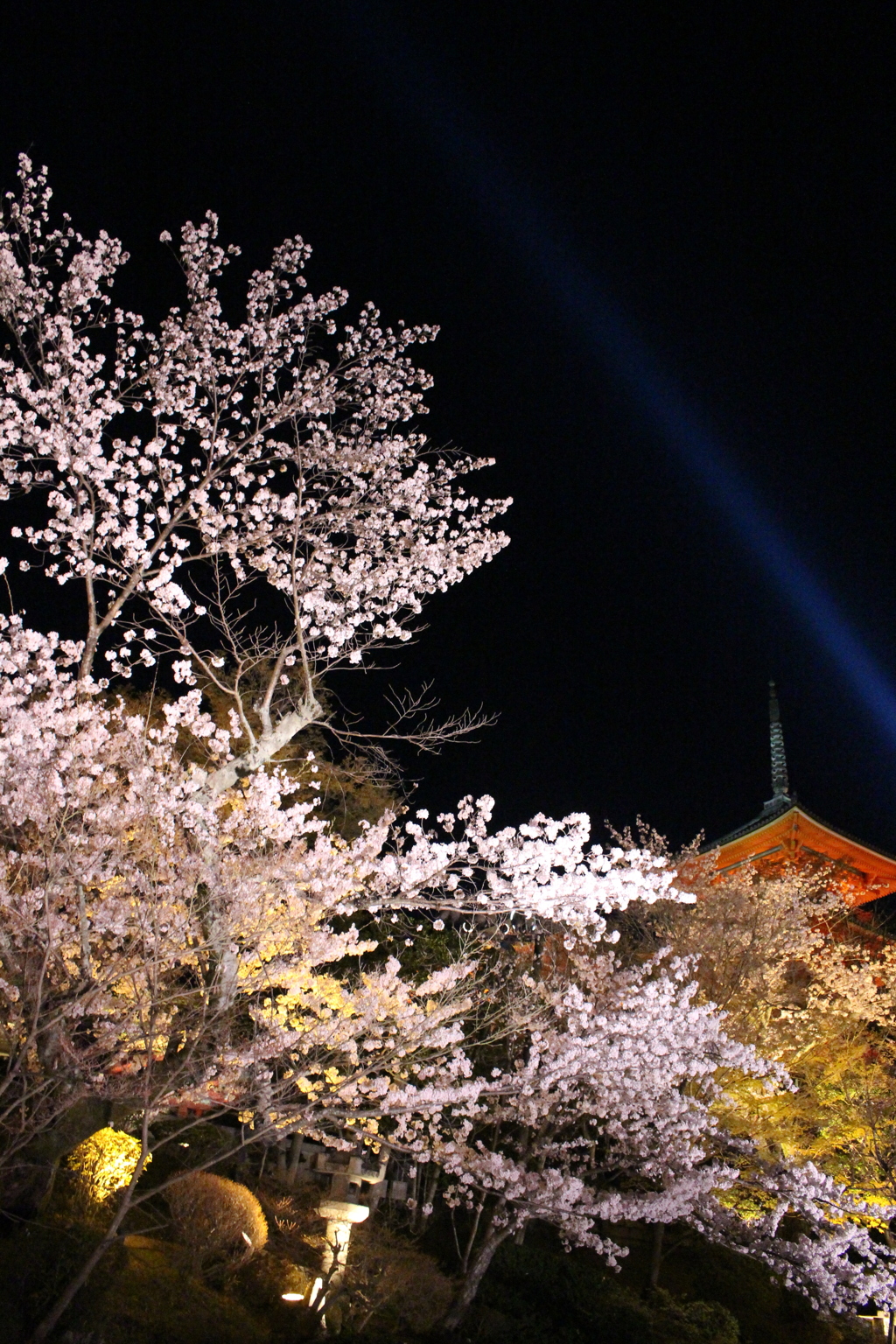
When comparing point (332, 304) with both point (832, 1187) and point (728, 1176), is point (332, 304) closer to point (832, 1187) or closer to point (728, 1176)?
point (728, 1176)

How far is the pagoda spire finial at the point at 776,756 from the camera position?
96.2 feet

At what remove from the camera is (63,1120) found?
7078 mm

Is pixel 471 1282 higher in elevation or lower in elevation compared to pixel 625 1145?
lower

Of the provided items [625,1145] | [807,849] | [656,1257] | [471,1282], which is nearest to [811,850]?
[807,849]

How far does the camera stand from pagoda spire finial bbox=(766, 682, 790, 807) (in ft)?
96.2

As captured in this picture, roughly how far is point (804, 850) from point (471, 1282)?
20.0 meters

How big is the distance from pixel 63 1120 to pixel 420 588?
249 inches

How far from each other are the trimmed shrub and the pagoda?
62.3 feet

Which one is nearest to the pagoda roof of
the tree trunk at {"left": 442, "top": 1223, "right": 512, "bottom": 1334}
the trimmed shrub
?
the tree trunk at {"left": 442, "top": 1223, "right": 512, "bottom": 1334}

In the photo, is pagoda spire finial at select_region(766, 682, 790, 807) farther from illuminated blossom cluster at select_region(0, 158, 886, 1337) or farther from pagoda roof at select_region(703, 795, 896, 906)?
illuminated blossom cluster at select_region(0, 158, 886, 1337)

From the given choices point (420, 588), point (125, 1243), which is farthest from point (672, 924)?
point (125, 1243)

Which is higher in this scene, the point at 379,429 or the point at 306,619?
the point at 379,429

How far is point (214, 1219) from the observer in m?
9.10

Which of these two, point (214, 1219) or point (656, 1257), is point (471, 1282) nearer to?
point (214, 1219)
